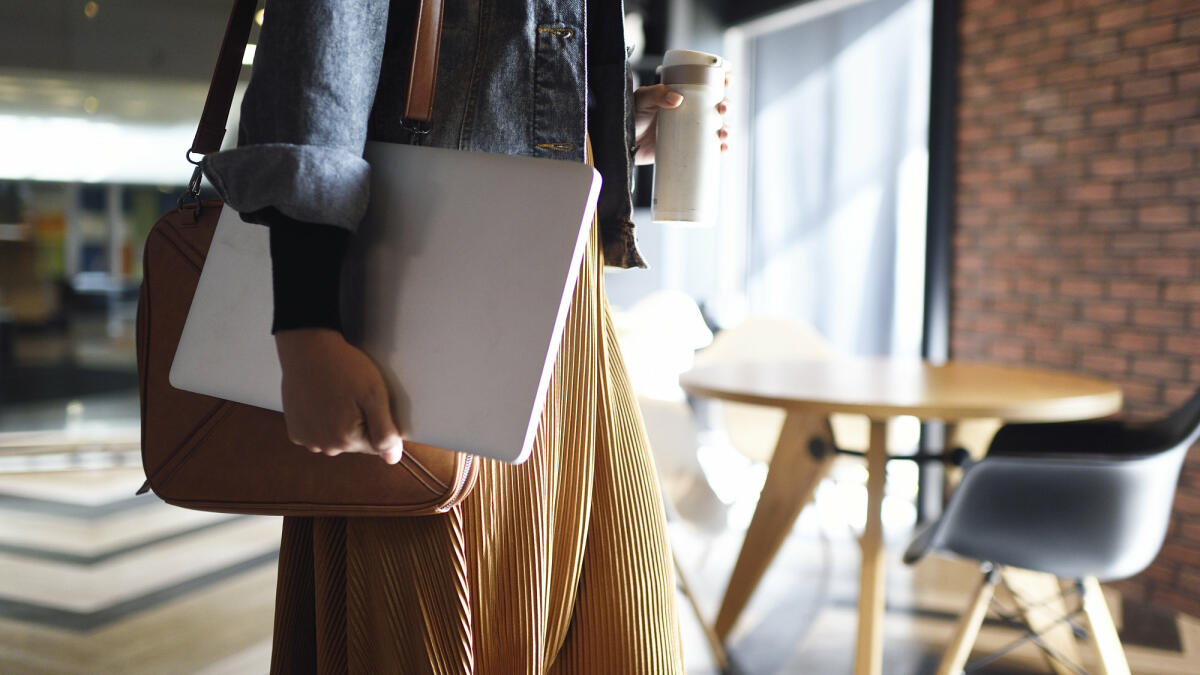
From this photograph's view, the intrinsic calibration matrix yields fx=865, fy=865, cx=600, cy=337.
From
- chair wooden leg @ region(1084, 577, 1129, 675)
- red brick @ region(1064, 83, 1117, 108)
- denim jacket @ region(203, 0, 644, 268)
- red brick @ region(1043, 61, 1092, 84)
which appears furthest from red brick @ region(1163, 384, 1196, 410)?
denim jacket @ region(203, 0, 644, 268)

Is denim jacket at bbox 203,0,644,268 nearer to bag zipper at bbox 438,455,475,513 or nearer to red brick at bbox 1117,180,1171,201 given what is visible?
bag zipper at bbox 438,455,475,513

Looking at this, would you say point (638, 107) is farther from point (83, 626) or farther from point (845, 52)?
point (845, 52)

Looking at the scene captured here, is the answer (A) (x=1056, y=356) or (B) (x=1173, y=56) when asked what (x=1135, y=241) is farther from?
(B) (x=1173, y=56)

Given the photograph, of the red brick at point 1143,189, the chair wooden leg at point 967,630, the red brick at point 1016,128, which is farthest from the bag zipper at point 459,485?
the red brick at point 1016,128

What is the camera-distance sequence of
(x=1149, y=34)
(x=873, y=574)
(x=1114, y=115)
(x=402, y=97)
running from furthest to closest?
(x=1114, y=115)
(x=1149, y=34)
(x=873, y=574)
(x=402, y=97)

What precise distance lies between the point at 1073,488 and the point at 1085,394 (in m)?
0.41

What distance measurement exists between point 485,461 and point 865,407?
4.14ft

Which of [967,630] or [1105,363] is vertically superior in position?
[1105,363]

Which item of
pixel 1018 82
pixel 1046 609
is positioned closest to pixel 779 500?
pixel 1046 609

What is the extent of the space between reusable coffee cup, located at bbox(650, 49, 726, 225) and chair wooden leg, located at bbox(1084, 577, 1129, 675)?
4.46 feet

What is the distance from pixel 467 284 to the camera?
56 centimetres

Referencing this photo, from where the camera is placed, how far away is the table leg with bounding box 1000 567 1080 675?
6.53ft

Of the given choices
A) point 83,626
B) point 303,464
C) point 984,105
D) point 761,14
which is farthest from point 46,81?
point 303,464

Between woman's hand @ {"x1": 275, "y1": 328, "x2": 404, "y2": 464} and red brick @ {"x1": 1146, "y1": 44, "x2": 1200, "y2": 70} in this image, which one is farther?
red brick @ {"x1": 1146, "y1": 44, "x2": 1200, "y2": 70}
